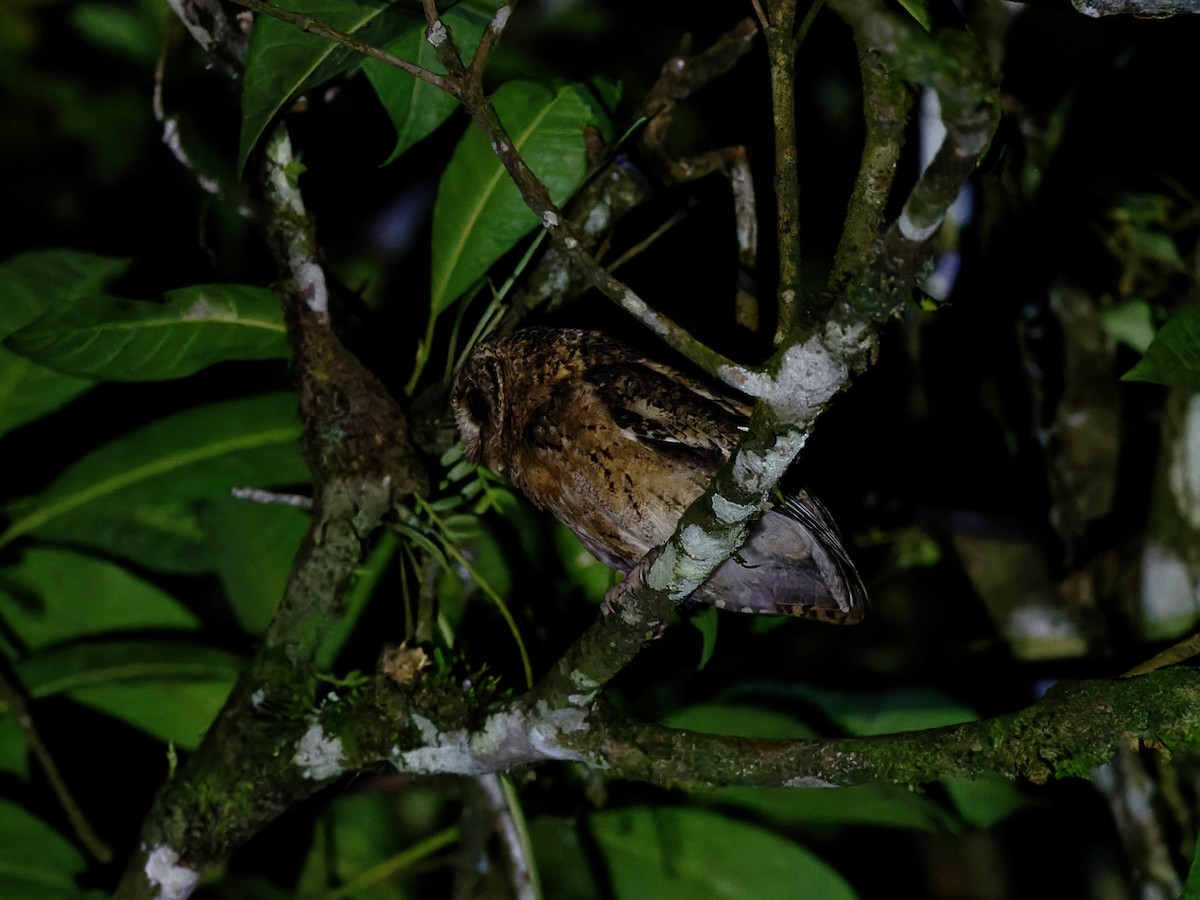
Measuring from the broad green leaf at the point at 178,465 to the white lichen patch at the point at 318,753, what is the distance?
0.47 meters

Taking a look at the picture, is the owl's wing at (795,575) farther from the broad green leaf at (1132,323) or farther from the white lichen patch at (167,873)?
the broad green leaf at (1132,323)

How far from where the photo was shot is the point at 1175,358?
125 centimetres

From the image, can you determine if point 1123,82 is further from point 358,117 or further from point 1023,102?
point 358,117

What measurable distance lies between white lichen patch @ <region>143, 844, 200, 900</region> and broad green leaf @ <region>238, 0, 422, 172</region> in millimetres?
1046

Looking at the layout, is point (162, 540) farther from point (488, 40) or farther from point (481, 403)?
point (488, 40)

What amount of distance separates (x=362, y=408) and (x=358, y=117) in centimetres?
95

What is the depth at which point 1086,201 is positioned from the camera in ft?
8.07

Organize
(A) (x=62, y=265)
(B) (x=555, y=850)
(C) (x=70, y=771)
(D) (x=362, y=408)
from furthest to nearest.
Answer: (C) (x=70, y=771) < (B) (x=555, y=850) < (A) (x=62, y=265) < (D) (x=362, y=408)

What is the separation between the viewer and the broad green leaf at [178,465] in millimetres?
1828

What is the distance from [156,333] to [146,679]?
27.4 inches

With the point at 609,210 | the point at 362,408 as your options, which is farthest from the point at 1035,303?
the point at 362,408

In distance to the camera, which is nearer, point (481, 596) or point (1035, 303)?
point (481, 596)

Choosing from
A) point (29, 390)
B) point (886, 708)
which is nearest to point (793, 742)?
point (886, 708)

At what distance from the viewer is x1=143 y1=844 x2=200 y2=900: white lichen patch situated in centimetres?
159
